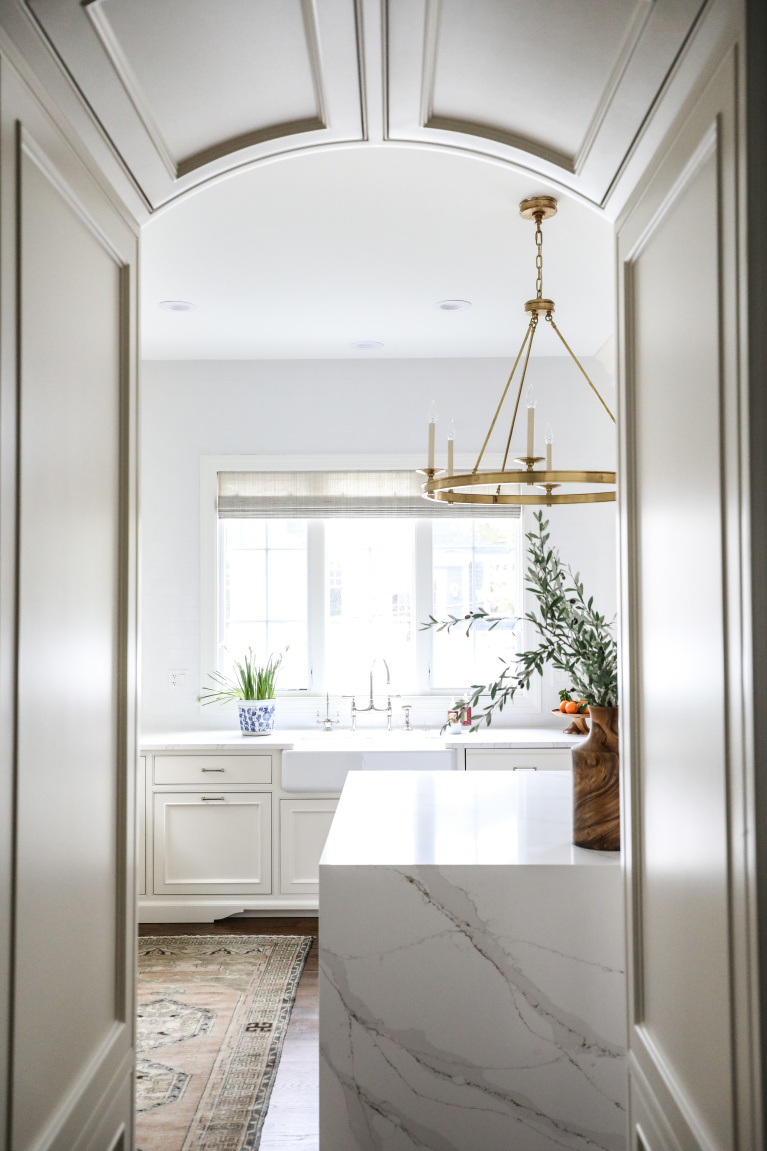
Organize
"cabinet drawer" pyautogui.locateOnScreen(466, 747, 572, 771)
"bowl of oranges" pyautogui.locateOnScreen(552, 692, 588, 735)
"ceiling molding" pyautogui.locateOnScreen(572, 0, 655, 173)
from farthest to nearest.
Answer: "cabinet drawer" pyautogui.locateOnScreen(466, 747, 572, 771) → "bowl of oranges" pyautogui.locateOnScreen(552, 692, 588, 735) → "ceiling molding" pyautogui.locateOnScreen(572, 0, 655, 173)

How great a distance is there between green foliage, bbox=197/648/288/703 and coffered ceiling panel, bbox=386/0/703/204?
10.7 ft

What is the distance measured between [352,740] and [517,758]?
841mm

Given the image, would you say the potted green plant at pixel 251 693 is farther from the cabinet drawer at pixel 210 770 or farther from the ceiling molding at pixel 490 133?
the ceiling molding at pixel 490 133

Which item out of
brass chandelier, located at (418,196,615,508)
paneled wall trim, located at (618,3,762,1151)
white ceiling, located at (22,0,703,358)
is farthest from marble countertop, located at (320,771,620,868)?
white ceiling, located at (22,0,703,358)

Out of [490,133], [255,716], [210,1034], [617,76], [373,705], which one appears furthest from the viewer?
[373,705]

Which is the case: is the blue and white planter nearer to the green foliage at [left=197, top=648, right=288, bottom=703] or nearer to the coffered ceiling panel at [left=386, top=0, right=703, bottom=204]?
the green foliage at [left=197, top=648, right=288, bottom=703]

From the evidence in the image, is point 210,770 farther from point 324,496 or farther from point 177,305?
point 177,305

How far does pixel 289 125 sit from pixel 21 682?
40.7 inches

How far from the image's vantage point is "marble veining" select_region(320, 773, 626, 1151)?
1.81m

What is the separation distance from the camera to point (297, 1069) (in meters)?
2.81

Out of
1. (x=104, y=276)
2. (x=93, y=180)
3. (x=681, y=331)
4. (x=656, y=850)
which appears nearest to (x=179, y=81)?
(x=93, y=180)

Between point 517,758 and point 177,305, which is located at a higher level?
point 177,305

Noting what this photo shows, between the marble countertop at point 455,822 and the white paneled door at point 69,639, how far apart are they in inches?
23.7

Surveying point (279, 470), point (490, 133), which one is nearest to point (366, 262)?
point (279, 470)
